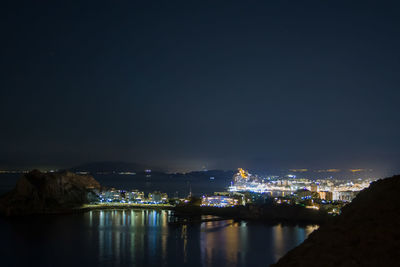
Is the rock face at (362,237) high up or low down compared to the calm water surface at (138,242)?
up

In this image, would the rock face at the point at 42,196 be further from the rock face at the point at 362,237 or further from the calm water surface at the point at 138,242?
the rock face at the point at 362,237

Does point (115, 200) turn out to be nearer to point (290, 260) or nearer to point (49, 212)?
point (49, 212)

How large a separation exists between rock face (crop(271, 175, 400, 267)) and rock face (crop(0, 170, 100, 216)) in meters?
27.4

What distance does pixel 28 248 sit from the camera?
15984 mm

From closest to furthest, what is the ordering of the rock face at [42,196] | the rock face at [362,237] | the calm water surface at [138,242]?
the rock face at [362,237] < the calm water surface at [138,242] < the rock face at [42,196]

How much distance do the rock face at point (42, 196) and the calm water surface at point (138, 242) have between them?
8.83 ft

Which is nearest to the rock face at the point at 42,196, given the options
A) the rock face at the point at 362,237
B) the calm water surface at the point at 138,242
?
the calm water surface at the point at 138,242

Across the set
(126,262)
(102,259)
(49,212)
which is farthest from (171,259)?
(49,212)

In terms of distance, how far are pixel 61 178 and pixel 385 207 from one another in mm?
31801

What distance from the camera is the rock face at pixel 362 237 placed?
3.21 meters

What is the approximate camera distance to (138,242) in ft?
56.2

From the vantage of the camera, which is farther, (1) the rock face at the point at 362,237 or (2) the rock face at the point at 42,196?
(2) the rock face at the point at 42,196

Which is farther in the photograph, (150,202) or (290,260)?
(150,202)

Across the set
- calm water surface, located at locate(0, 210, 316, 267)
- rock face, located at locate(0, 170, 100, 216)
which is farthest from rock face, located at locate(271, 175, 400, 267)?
rock face, located at locate(0, 170, 100, 216)
